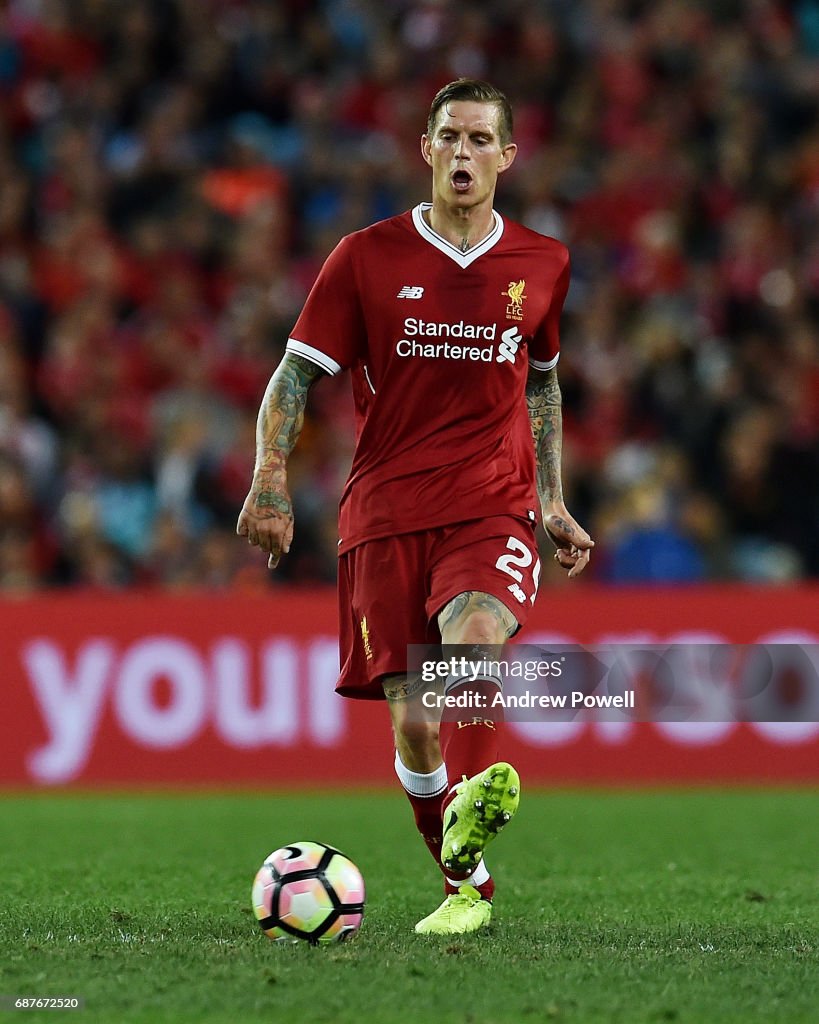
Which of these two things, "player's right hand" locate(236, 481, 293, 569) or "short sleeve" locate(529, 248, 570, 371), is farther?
"short sleeve" locate(529, 248, 570, 371)

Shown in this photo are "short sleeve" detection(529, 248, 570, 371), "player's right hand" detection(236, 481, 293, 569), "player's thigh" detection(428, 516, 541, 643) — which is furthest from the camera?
"short sleeve" detection(529, 248, 570, 371)

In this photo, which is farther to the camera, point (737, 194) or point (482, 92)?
point (737, 194)

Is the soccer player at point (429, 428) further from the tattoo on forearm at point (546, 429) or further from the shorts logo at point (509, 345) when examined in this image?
the tattoo on forearm at point (546, 429)

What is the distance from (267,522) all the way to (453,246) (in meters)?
1.07

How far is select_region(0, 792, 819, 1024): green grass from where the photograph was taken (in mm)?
4309

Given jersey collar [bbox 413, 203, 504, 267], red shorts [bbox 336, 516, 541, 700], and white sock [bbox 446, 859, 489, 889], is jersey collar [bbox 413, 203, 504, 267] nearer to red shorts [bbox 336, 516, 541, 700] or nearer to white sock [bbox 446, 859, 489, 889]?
red shorts [bbox 336, 516, 541, 700]

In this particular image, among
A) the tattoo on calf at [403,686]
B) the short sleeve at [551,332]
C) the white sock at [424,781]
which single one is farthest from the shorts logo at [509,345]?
the white sock at [424,781]

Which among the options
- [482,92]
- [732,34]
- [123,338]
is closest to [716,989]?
[482,92]

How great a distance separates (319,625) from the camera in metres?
11.4

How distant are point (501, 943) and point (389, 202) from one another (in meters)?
9.78

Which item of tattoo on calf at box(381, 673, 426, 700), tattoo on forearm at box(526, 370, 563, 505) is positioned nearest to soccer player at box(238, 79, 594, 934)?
tattoo on calf at box(381, 673, 426, 700)

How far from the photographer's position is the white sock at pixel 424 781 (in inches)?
226

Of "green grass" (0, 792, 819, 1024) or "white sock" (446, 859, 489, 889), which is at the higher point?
"white sock" (446, 859, 489, 889)

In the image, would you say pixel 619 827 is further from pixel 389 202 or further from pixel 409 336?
pixel 389 202
